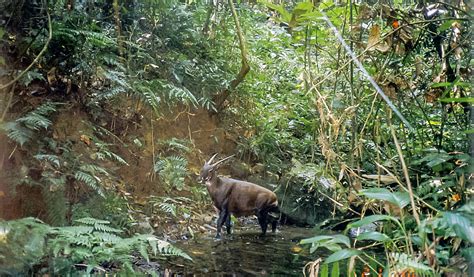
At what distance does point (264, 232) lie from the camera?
4.39 m

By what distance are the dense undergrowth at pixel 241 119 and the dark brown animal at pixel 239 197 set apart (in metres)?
0.24

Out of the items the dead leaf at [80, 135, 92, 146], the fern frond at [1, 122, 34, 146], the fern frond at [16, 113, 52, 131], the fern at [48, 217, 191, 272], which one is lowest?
the fern at [48, 217, 191, 272]

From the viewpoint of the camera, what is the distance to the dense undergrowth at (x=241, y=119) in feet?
7.51

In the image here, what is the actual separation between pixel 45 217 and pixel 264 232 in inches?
74.4

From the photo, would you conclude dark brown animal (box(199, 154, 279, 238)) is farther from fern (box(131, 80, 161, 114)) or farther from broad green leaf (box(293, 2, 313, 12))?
broad green leaf (box(293, 2, 313, 12))

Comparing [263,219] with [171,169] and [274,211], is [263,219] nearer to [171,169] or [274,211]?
[274,211]

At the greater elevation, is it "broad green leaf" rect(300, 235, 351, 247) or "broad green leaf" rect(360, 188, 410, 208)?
"broad green leaf" rect(360, 188, 410, 208)

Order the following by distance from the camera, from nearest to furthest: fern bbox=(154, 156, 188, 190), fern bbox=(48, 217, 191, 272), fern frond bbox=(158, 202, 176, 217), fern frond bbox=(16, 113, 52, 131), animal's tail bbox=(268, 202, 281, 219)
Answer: fern bbox=(48, 217, 191, 272) → fern frond bbox=(16, 113, 52, 131) → fern frond bbox=(158, 202, 176, 217) → fern bbox=(154, 156, 188, 190) → animal's tail bbox=(268, 202, 281, 219)

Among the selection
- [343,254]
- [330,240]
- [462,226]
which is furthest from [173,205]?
[462,226]

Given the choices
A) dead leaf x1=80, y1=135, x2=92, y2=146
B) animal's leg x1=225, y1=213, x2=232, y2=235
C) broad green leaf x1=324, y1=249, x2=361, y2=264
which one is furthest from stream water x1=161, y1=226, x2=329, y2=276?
broad green leaf x1=324, y1=249, x2=361, y2=264

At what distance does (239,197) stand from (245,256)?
3.99 feet

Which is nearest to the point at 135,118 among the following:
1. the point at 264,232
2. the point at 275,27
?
the point at 264,232

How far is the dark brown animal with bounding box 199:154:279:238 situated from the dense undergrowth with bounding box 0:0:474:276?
24 centimetres

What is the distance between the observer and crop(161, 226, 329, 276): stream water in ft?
9.38
